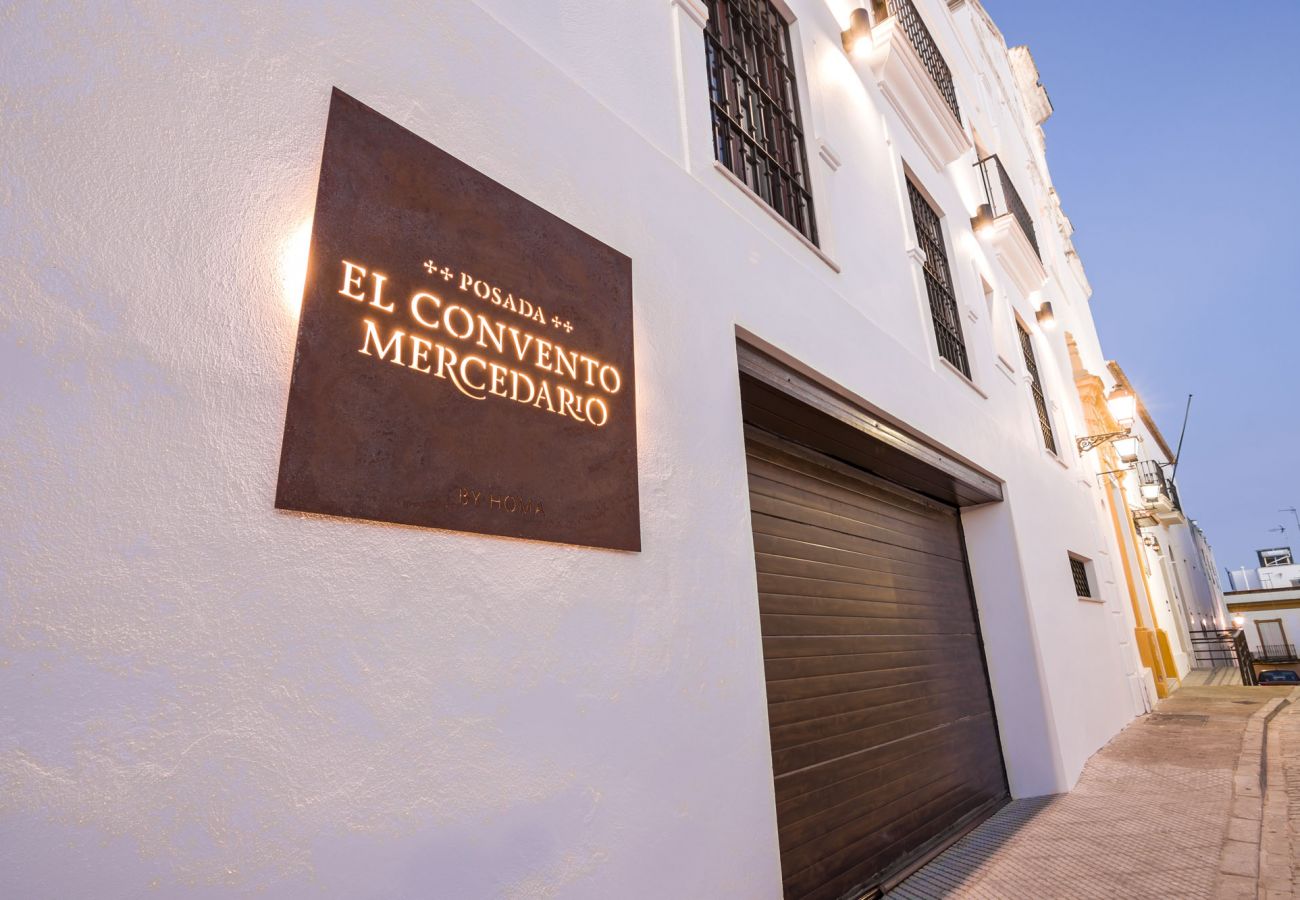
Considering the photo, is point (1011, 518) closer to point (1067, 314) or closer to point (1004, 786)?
point (1004, 786)

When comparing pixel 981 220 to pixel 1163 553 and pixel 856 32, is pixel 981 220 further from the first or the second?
pixel 1163 553

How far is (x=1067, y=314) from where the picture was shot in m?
13.8

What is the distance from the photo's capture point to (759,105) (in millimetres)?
4418

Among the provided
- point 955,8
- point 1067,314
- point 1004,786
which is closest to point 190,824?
point 1004,786

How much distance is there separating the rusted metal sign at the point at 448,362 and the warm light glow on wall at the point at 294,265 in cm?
2

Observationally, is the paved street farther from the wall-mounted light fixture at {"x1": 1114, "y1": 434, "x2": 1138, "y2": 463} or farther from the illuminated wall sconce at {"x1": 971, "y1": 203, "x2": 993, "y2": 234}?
the illuminated wall sconce at {"x1": 971, "y1": 203, "x2": 993, "y2": 234}

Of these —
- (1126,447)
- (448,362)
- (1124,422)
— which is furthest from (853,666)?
(1124,422)

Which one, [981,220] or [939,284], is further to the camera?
[981,220]

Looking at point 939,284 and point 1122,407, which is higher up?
point 1122,407

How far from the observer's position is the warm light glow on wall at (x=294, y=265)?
62.8 inches

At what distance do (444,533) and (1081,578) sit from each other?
988 cm

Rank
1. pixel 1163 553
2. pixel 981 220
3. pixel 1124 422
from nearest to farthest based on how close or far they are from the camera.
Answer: pixel 981 220 < pixel 1124 422 < pixel 1163 553

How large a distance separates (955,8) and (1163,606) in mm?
13331

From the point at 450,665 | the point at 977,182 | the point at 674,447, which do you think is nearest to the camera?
the point at 450,665
